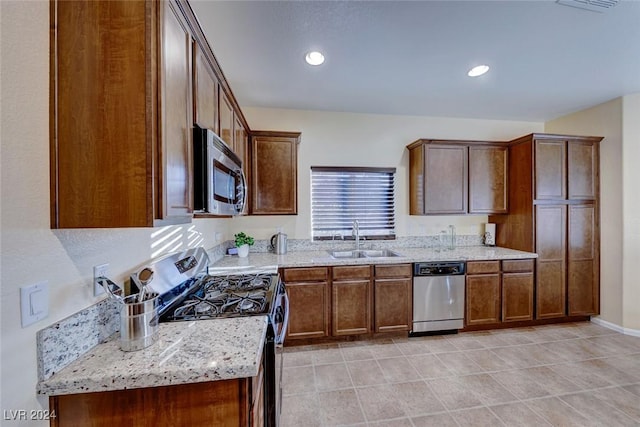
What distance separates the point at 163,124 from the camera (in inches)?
37.7

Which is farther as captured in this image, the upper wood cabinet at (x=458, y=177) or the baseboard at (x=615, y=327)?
the upper wood cabinet at (x=458, y=177)

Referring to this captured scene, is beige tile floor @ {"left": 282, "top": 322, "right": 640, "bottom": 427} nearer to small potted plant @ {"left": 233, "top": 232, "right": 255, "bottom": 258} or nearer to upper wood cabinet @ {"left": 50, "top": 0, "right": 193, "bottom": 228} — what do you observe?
small potted plant @ {"left": 233, "top": 232, "right": 255, "bottom": 258}

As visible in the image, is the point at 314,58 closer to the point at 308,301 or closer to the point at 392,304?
the point at 308,301

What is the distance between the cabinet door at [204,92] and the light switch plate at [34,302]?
0.88 metres

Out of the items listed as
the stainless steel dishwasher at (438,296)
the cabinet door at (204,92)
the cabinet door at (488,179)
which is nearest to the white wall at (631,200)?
the cabinet door at (488,179)

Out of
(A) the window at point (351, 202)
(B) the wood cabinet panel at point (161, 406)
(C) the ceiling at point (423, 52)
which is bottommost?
(B) the wood cabinet panel at point (161, 406)

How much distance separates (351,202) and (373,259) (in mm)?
925

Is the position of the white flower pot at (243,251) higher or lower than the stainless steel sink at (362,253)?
higher

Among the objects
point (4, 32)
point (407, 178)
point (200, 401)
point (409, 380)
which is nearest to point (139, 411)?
point (200, 401)

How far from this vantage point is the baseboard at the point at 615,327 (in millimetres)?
2955

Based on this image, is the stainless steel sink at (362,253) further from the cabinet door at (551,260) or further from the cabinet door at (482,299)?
the cabinet door at (551,260)

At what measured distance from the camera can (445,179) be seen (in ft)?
10.9

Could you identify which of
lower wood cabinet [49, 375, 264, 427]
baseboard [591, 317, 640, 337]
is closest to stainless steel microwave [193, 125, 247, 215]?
lower wood cabinet [49, 375, 264, 427]

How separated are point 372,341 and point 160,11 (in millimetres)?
3112
